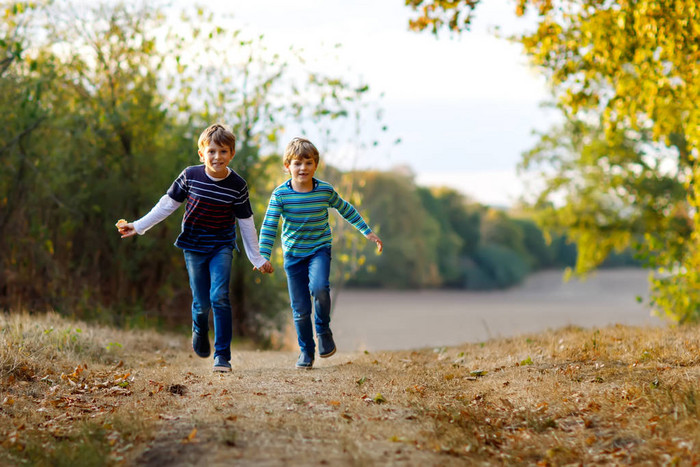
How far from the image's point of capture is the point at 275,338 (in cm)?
1360

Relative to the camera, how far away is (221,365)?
6.43m

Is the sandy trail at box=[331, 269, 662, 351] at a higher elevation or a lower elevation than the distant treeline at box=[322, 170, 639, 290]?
lower

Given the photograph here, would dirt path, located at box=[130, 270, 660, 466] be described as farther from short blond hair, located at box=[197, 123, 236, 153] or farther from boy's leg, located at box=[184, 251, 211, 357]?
short blond hair, located at box=[197, 123, 236, 153]

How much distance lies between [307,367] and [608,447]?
2.91 metres

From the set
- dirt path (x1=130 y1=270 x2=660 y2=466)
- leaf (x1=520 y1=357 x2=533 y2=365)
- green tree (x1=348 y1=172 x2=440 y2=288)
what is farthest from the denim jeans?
green tree (x1=348 y1=172 x2=440 y2=288)

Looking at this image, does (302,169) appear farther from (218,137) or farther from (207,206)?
(207,206)

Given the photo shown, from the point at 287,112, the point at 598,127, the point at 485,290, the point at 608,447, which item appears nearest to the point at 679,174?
the point at 598,127

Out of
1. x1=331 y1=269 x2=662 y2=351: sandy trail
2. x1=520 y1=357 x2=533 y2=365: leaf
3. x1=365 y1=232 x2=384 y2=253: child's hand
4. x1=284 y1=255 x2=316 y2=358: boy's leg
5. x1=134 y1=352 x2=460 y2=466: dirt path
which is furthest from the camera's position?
x1=331 y1=269 x2=662 y2=351: sandy trail

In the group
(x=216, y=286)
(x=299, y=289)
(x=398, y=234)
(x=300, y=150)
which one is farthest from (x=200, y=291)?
(x=398, y=234)

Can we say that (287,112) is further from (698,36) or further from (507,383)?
(507,383)

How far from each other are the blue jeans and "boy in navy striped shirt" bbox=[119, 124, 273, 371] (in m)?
0.38

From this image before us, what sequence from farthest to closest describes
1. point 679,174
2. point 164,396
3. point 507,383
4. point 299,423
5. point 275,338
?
point 679,174 < point 275,338 < point 507,383 < point 164,396 < point 299,423

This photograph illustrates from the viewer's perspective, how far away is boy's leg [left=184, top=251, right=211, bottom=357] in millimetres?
6426

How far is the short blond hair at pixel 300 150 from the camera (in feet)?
20.0
